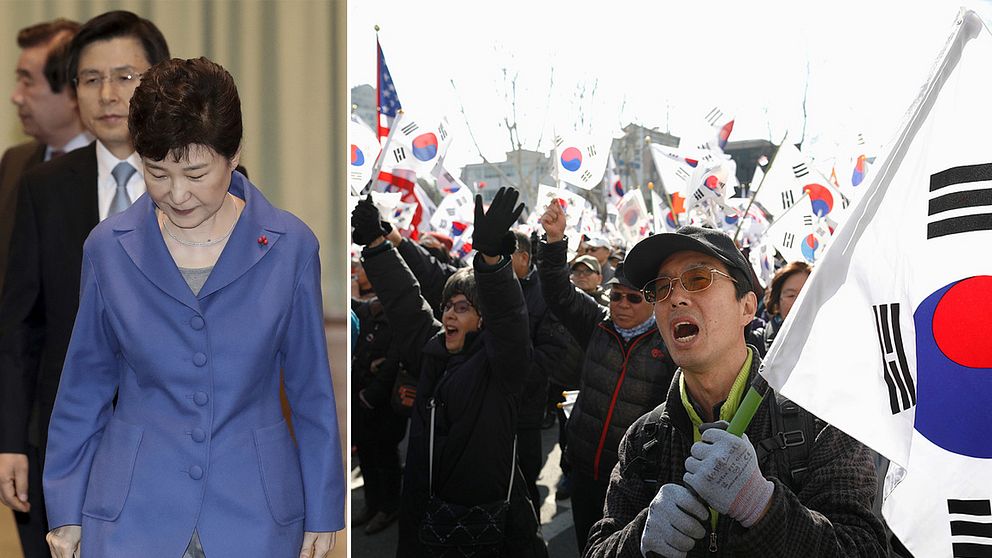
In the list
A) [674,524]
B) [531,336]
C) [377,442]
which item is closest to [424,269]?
[377,442]

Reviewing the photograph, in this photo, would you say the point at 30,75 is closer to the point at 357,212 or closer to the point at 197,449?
the point at 357,212

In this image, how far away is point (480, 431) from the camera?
13.5 ft

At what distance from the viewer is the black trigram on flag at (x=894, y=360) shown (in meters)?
1.99

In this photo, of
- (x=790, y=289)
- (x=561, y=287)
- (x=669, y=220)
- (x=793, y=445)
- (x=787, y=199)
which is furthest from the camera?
(x=669, y=220)

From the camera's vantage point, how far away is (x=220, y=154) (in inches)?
87.7

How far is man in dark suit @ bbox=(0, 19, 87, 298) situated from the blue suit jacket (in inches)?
60.3

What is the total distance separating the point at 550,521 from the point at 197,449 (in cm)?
525

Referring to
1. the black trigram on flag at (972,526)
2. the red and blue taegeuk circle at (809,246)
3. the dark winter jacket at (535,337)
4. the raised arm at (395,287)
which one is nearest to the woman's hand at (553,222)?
the dark winter jacket at (535,337)

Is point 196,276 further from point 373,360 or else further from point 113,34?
point 373,360

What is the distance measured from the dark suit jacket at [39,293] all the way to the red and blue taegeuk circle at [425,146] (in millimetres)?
7907

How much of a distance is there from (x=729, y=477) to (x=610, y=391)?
8.00ft

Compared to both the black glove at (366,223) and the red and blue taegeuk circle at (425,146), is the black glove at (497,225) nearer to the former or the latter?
the black glove at (366,223)

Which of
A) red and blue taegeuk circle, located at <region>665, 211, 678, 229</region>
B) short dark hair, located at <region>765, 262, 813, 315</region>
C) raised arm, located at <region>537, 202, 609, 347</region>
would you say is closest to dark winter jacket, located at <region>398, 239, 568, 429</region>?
raised arm, located at <region>537, 202, 609, 347</region>

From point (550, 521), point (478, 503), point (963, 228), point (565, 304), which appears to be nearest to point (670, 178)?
point (550, 521)
